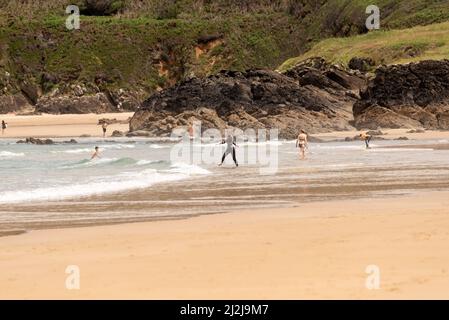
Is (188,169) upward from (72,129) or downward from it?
downward

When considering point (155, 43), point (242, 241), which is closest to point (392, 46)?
point (155, 43)

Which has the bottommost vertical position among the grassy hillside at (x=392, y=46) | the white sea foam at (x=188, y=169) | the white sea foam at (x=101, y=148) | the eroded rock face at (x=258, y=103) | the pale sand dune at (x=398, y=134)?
the white sea foam at (x=101, y=148)

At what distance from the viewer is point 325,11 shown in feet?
340

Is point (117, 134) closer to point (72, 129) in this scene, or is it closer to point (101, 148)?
point (72, 129)

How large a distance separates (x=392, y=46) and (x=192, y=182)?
4875 centimetres

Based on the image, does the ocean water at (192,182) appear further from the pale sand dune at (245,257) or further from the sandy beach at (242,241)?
the pale sand dune at (245,257)

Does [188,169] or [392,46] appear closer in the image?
[188,169]

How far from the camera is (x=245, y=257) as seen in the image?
10430 mm

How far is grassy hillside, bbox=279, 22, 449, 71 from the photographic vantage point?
65.8 m

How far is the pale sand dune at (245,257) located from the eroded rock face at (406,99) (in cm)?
3907

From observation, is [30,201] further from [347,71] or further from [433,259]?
[347,71]

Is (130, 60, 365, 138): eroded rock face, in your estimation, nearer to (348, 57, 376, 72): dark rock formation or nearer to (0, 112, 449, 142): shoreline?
(0, 112, 449, 142): shoreline

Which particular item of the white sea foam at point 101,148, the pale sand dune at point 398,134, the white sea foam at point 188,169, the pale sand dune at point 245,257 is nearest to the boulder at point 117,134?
the white sea foam at point 101,148

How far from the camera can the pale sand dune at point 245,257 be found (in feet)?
28.0
